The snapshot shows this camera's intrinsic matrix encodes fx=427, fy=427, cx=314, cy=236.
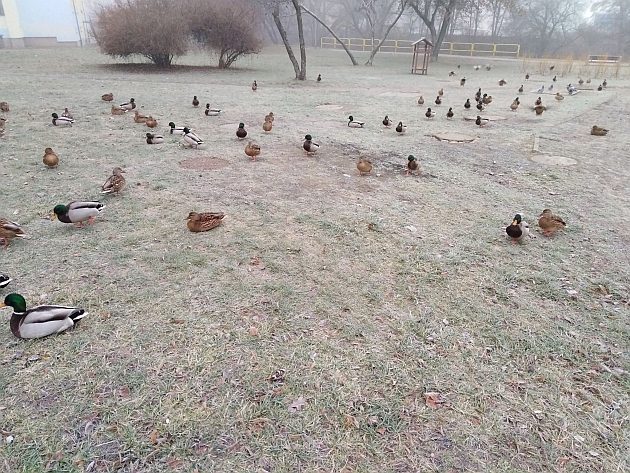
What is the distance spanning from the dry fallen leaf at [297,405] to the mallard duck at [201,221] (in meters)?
2.20

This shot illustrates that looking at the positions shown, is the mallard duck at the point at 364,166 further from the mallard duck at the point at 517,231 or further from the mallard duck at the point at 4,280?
the mallard duck at the point at 4,280

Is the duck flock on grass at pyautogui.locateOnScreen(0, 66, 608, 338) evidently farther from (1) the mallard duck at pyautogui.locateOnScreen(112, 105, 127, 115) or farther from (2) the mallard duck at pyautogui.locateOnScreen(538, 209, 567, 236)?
(1) the mallard duck at pyautogui.locateOnScreen(112, 105, 127, 115)

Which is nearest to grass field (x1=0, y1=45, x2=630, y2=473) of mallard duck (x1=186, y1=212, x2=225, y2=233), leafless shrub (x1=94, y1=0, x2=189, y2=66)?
mallard duck (x1=186, y1=212, x2=225, y2=233)

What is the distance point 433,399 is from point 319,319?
927 mm

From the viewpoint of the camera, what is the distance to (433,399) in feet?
7.76

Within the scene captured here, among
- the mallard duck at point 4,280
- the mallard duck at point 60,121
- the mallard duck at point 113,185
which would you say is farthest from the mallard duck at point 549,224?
the mallard duck at point 60,121

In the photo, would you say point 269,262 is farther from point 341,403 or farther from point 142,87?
point 142,87

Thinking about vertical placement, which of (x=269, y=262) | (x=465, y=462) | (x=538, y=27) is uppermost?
(x=538, y=27)

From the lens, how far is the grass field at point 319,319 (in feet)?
6.91

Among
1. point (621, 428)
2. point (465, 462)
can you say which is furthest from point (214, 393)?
point (621, 428)

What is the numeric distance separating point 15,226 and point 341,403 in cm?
328

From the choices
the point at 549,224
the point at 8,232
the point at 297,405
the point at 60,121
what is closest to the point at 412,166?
the point at 549,224

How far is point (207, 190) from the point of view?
5.14 m

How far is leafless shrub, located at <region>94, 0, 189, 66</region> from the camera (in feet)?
58.6
